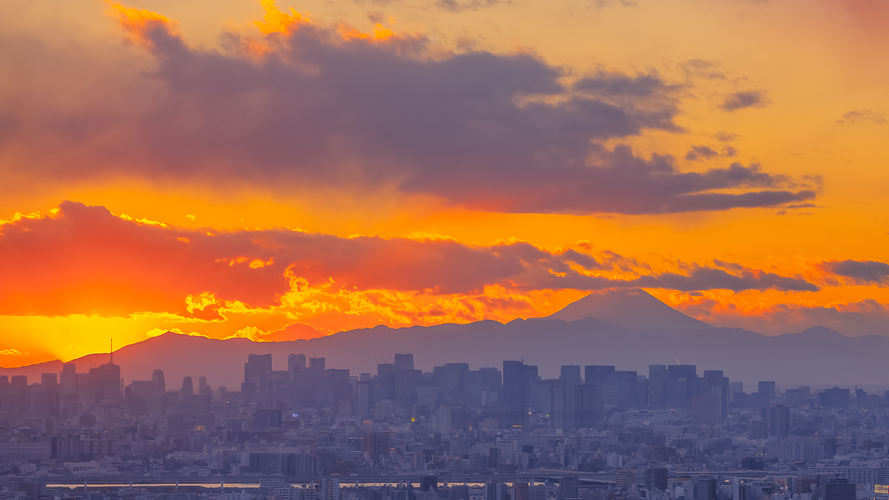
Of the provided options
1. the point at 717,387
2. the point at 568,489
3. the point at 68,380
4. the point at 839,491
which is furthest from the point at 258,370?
the point at 839,491

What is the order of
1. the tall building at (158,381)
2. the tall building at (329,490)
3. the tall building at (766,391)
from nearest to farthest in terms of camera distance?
the tall building at (329,490)
the tall building at (158,381)
the tall building at (766,391)

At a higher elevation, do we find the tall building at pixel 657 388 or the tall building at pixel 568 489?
the tall building at pixel 657 388

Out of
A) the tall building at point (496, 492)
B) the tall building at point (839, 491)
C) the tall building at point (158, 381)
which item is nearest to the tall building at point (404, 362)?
the tall building at point (158, 381)

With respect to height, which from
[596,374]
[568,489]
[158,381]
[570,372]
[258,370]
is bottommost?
[568,489]

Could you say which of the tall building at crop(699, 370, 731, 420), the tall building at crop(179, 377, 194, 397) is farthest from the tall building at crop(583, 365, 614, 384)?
the tall building at crop(179, 377, 194, 397)

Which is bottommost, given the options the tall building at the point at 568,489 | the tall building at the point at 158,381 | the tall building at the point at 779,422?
the tall building at the point at 568,489

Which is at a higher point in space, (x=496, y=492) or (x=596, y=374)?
(x=596, y=374)

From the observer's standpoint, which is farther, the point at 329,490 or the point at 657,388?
the point at 657,388

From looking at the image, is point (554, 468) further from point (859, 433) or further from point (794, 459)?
point (859, 433)

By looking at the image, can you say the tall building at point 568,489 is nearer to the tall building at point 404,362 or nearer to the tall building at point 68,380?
the tall building at point 68,380

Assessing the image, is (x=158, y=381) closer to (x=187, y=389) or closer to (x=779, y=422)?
(x=187, y=389)

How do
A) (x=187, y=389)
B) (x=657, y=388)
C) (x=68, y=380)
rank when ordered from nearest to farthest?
(x=68, y=380) → (x=187, y=389) → (x=657, y=388)
